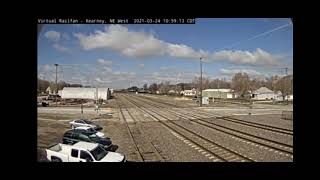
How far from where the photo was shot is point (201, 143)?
4.18 meters

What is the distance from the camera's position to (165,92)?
4.47 meters

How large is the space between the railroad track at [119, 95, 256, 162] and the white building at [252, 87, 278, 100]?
114cm

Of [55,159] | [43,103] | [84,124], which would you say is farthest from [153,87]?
[55,159]

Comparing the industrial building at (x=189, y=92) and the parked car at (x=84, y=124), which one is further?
the industrial building at (x=189, y=92)

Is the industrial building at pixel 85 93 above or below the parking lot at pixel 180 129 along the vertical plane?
above

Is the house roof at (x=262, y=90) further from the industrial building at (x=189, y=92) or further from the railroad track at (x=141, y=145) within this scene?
the railroad track at (x=141, y=145)

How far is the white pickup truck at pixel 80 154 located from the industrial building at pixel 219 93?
1.96 m

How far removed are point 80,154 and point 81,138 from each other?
0.93ft

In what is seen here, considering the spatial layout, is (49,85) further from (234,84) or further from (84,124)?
(234,84)

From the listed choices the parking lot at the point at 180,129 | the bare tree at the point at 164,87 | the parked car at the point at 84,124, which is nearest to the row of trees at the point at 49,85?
the parking lot at the point at 180,129

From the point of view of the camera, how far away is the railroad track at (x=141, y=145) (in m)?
3.47

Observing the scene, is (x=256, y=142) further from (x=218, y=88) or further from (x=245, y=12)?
(x=245, y=12)
